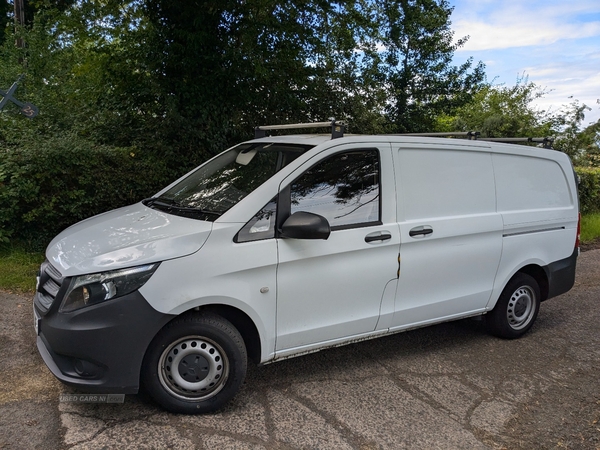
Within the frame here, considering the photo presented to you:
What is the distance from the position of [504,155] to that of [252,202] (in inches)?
109

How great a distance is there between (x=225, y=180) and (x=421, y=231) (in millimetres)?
1643

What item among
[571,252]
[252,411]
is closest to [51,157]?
[252,411]

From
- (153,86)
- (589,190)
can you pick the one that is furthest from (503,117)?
(153,86)

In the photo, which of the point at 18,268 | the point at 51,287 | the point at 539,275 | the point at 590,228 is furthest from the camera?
the point at 590,228

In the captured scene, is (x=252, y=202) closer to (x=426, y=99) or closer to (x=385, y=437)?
(x=385, y=437)

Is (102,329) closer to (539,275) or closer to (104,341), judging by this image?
(104,341)

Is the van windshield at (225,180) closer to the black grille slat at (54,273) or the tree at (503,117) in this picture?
the black grille slat at (54,273)

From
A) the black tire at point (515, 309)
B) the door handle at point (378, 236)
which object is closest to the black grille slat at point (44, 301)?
the door handle at point (378, 236)

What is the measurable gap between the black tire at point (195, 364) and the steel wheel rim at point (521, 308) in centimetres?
300

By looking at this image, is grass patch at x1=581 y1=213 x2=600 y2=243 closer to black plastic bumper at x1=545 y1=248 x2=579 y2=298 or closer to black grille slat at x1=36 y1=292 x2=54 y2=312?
black plastic bumper at x1=545 y1=248 x2=579 y2=298

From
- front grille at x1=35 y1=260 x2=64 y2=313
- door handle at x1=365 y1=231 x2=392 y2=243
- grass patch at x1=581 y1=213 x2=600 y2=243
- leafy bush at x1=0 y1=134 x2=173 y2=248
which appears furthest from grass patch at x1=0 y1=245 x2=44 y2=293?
grass patch at x1=581 y1=213 x2=600 y2=243

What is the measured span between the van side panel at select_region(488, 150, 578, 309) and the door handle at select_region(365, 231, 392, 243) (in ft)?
4.78

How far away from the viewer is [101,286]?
3416mm

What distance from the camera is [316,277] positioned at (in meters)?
4.06
